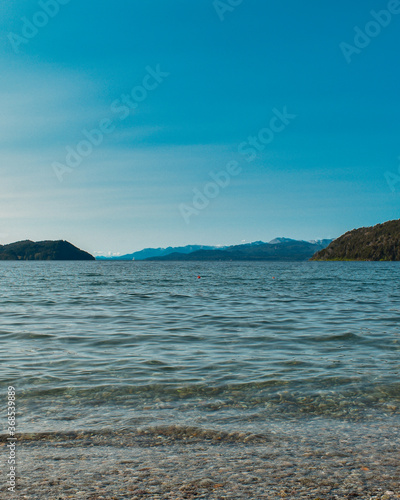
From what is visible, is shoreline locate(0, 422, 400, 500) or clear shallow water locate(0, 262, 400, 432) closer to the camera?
shoreline locate(0, 422, 400, 500)

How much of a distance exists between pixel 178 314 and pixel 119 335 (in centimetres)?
920

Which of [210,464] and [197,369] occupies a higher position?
[210,464]

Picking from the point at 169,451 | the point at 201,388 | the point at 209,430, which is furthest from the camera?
the point at 201,388

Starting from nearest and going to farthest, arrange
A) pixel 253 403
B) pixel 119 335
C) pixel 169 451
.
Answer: pixel 169 451 < pixel 253 403 < pixel 119 335

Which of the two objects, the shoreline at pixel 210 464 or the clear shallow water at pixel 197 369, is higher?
the shoreline at pixel 210 464

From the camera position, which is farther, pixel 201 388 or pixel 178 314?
pixel 178 314

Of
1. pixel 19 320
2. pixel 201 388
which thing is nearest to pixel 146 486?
pixel 201 388

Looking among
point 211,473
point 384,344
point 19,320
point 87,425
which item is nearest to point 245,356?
point 384,344

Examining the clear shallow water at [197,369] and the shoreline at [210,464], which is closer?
the shoreline at [210,464]

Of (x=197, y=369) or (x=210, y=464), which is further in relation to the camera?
(x=197, y=369)

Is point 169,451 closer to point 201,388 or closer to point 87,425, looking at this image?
point 87,425

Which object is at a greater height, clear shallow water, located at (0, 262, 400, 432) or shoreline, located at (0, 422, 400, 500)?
shoreline, located at (0, 422, 400, 500)

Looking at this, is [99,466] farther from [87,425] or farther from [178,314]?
[178,314]

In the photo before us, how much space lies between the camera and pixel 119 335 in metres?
20.6
